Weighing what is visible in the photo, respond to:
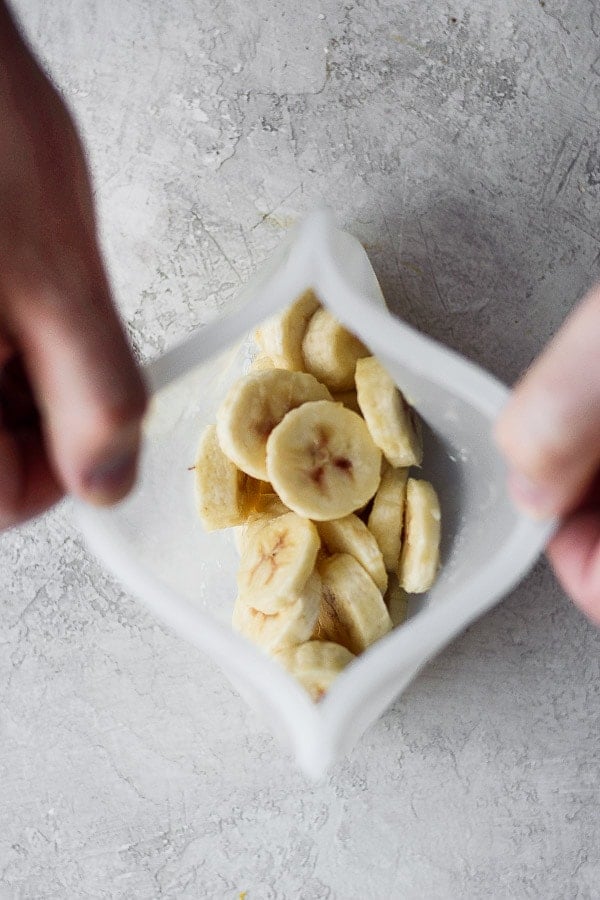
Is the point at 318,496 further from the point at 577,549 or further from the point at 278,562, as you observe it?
the point at 577,549

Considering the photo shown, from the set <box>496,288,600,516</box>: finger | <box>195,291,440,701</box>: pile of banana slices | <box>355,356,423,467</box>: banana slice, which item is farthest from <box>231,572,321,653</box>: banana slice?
<box>496,288,600,516</box>: finger

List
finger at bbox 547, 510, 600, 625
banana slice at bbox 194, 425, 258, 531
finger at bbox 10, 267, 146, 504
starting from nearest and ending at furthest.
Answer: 1. finger at bbox 10, 267, 146, 504
2. finger at bbox 547, 510, 600, 625
3. banana slice at bbox 194, 425, 258, 531

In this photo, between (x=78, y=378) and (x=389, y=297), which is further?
(x=389, y=297)

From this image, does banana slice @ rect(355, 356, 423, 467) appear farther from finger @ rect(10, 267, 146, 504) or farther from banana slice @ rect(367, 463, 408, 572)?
finger @ rect(10, 267, 146, 504)

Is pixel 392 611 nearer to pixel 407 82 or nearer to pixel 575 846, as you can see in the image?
pixel 575 846

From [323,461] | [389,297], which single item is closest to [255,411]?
[323,461]

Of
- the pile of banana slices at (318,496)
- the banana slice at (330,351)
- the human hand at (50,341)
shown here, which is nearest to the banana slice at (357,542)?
the pile of banana slices at (318,496)
